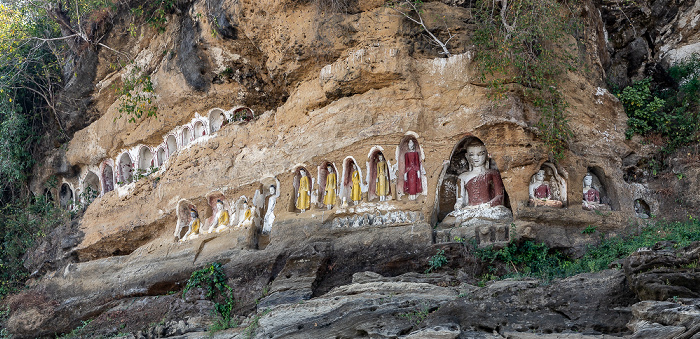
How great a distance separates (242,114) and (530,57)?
7.35 meters

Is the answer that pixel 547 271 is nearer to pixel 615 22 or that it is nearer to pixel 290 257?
pixel 290 257

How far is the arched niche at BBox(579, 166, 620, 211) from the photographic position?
43.8 feet

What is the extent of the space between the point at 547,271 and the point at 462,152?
345 cm

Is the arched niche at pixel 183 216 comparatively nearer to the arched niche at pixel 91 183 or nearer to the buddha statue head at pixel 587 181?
the arched niche at pixel 91 183

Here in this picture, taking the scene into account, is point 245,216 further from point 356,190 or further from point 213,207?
point 356,190

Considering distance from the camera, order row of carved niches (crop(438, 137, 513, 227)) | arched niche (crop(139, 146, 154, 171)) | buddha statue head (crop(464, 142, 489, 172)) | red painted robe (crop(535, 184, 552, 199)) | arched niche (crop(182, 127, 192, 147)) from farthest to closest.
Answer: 1. arched niche (crop(139, 146, 154, 171))
2. arched niche (crop(182, 127, 192, 147))
3. buddha statue head (crop(464, 142, 489, 172))
4. red painted robe (crop(535, 184, 552, 199))
5. row of carved niches (crop(438, 137, 513, 227))

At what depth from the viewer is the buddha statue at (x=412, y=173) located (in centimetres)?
1333

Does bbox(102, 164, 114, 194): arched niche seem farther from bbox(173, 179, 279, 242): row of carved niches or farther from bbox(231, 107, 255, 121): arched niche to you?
bbox(231, 107, 255, 121): arched niche

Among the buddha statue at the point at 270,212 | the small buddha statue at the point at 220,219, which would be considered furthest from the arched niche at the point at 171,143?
the buddha statue at the point at 270,212

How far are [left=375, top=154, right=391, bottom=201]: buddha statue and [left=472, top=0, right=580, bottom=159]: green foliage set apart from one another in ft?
8.23

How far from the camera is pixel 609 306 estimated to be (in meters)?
8.77

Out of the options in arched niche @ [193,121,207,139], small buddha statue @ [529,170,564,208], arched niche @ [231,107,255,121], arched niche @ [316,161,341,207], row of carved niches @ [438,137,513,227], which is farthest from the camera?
arched niche @ [193,121,207,139]

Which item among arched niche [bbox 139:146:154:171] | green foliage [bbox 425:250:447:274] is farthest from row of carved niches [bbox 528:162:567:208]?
arched niche [bbox 139:146:154:171]

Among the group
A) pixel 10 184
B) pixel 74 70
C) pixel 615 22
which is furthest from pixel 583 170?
pixel 10 184
